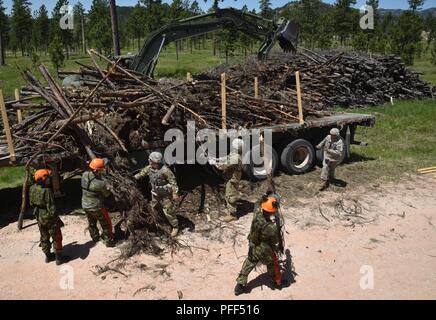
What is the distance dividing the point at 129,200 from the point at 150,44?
214 inches

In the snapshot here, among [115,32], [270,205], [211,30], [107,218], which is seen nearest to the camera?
[270,205]

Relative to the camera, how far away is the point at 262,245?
558 cm

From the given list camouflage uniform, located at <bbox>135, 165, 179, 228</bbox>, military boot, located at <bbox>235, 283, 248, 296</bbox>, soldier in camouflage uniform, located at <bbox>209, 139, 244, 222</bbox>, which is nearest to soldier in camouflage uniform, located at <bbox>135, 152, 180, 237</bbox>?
camouflage uniform, located at <bbox>135, 165, 179, 228</bbox>

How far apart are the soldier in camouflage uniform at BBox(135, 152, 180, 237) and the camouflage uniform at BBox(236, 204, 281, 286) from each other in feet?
6.46

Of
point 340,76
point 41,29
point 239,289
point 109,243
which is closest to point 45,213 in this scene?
point 109,243

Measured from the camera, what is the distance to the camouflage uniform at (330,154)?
9.33m

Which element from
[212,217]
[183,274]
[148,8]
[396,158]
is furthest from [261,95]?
[148,8]

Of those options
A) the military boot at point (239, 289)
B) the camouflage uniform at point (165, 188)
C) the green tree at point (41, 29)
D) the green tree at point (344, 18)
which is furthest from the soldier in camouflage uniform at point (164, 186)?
the green tree at point (41, 29)

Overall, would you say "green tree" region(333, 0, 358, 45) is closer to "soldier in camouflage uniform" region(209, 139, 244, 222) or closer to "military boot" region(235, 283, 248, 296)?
"soldier in camouflage uniform" region(209, 139, 244, 222)

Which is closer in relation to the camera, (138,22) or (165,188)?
(165,188)

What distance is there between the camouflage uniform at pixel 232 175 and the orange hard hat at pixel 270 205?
8.21ft

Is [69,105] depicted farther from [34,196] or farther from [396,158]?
[396,158]

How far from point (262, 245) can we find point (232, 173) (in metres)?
2.59

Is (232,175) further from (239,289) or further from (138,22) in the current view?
(138,22)
